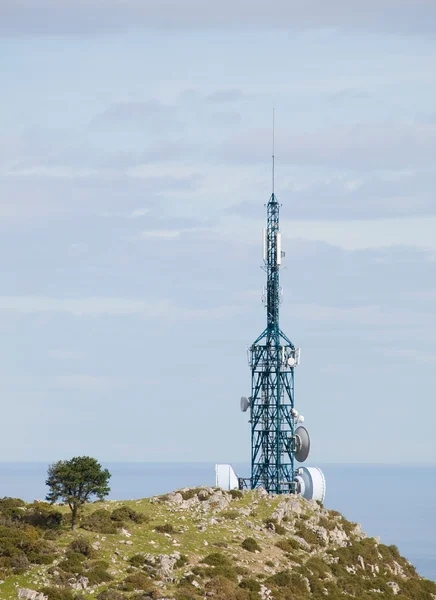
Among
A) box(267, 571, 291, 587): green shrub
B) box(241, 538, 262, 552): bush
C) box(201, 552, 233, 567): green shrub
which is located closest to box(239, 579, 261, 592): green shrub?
box(267, 571, 291, 587): green shrub

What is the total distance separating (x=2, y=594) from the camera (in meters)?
68.5

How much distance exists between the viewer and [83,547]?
75.1 m

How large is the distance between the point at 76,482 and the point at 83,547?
6.43 metres

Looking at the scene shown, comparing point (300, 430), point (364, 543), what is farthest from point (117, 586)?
point (300, 430)

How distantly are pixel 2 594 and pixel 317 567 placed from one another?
24634 mm

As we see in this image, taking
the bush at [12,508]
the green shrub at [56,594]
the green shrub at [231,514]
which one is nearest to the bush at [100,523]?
the bush at [12,508]

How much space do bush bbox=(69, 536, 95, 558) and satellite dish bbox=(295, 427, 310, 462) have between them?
106ft

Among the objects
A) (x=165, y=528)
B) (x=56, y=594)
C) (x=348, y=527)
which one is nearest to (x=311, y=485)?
(x=348, y=527)

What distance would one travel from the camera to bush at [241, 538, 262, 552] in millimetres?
81500

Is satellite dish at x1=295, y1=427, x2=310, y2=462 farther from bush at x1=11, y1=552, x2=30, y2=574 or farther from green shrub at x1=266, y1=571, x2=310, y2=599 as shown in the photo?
bush at x1=11, y1=552, x2=30, y2=574

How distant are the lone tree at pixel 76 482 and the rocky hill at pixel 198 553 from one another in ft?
4.49

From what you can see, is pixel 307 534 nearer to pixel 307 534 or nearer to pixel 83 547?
pixel 307 534

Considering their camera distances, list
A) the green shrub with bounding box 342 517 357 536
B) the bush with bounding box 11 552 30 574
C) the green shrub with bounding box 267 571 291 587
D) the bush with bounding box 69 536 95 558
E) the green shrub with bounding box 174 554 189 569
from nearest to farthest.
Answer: the bush with bounding box 11 552 30 574 → the bush with bounding box 69 536 95 558 → the green shrub with bounding box 174 554 189 569 → the green shrub with bounding box 267 571 291 587 → the green shrub with bounding box 342 517 357 536

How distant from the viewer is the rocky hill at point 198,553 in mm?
71438
